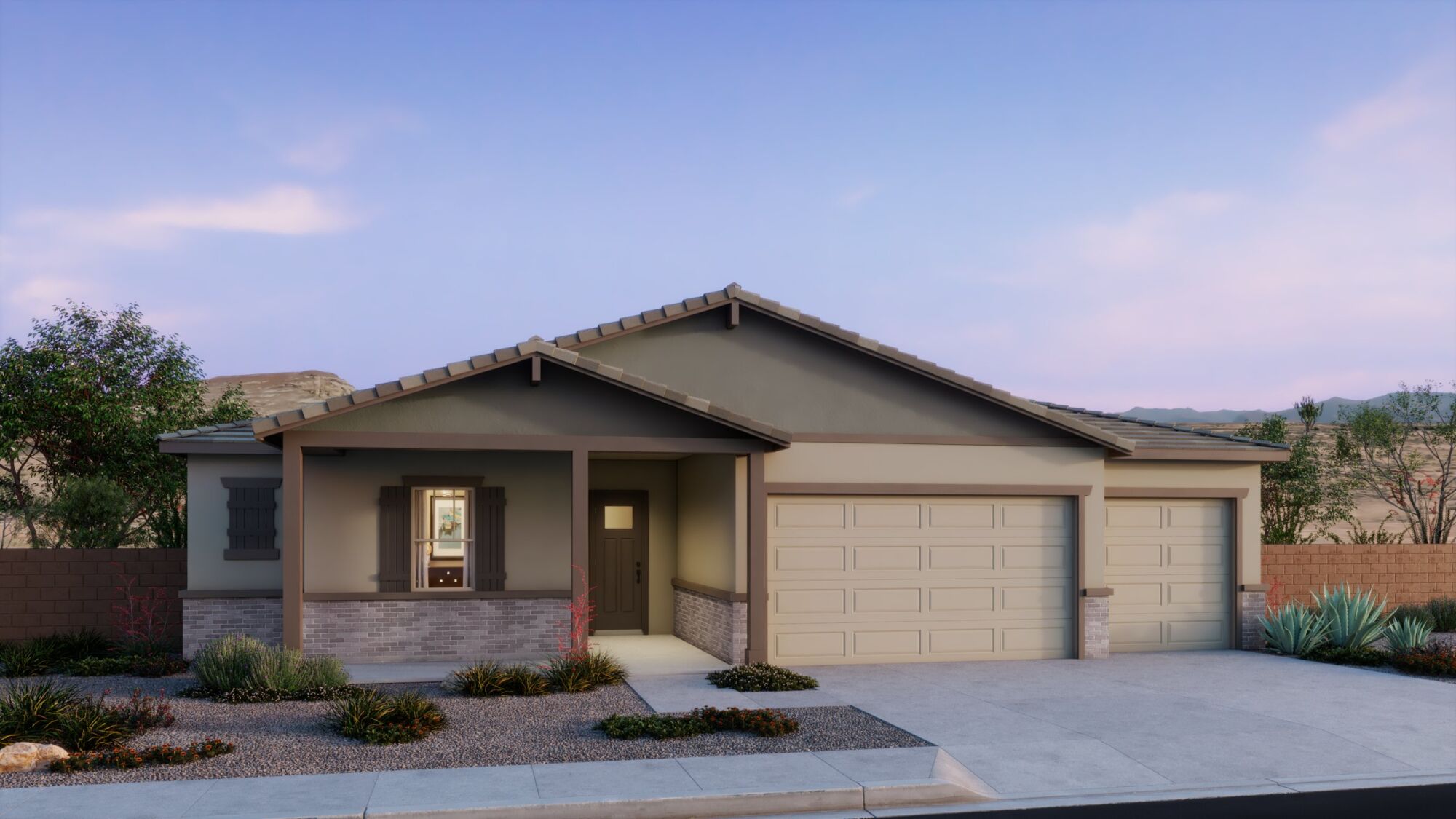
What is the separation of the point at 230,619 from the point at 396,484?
2.77 meters

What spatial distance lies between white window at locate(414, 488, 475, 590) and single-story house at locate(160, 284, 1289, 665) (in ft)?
0.09

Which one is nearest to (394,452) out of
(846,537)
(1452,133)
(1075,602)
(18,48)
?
(846,537)

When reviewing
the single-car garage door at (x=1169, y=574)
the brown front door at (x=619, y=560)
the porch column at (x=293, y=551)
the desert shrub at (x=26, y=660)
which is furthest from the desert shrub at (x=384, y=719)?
the single-car garage door at (x=1169, y=574)

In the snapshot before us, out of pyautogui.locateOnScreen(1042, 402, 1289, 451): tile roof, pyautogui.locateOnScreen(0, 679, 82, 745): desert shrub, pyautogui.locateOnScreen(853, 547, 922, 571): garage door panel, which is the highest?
pyautogui.locateOnScreen(1042, 402, 1289, 451): tile roof

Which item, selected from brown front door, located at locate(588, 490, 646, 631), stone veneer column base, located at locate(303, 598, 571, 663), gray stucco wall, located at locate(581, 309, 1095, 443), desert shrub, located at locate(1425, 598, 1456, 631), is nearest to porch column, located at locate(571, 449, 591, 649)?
stone veneer column base, located at locate(303, 598, 571, 663)

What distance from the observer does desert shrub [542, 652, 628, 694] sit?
1220 cm

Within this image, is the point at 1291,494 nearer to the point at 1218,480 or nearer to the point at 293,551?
the point at 1218,480

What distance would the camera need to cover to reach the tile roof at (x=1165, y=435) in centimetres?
1673

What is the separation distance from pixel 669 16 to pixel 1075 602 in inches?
496

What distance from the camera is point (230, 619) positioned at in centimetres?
1496

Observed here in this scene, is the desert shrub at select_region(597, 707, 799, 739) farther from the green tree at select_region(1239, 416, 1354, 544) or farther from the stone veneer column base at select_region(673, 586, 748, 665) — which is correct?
the green tree at select_region(1239, 416, 1354, 544)

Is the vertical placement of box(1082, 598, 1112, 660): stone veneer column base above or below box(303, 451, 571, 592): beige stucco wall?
below

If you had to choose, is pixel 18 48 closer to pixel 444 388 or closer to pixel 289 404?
pixel 444 388

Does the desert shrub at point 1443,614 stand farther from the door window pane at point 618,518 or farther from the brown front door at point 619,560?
the door window pane at point 618,518
